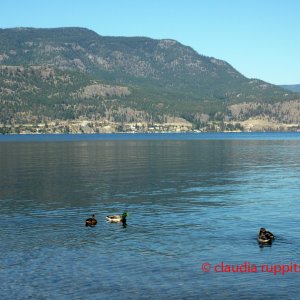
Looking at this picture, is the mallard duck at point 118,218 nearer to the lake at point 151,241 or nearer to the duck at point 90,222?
the lake at point 151,241

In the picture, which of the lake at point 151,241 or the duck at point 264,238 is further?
the duck at point 264,238

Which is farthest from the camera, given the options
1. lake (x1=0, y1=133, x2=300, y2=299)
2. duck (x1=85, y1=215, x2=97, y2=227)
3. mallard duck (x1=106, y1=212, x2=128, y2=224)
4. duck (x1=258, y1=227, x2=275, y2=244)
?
mallard duck (x1=106, y1=212, x2=128, y2=224)

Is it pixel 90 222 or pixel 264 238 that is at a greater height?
pixel 264 238

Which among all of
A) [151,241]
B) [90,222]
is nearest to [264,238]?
[151,241]

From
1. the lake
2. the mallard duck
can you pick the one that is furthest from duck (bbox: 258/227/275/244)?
the mallard duck

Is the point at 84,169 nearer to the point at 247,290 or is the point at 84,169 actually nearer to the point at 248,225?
the point at 248,225

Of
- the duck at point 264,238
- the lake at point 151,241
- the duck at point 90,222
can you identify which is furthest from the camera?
the duck at point 90,222

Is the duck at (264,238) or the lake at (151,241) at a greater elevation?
the duck at (264,238)

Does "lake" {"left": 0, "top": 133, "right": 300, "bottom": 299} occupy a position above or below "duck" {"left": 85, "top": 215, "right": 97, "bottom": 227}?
below

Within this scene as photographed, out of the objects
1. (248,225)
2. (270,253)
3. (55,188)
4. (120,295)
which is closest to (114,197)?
(55,188)

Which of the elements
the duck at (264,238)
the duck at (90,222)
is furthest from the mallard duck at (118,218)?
the duck at (264,238)

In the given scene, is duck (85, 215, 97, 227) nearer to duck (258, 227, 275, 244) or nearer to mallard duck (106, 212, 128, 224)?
mallard duck (106, 212, 128, 224)

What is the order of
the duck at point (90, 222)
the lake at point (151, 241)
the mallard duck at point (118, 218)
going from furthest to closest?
the mallard duck at point (118, 218)
the duck at point (90, 222)
the lake at point (151, 241)

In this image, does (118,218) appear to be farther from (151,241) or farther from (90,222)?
(151,241)
